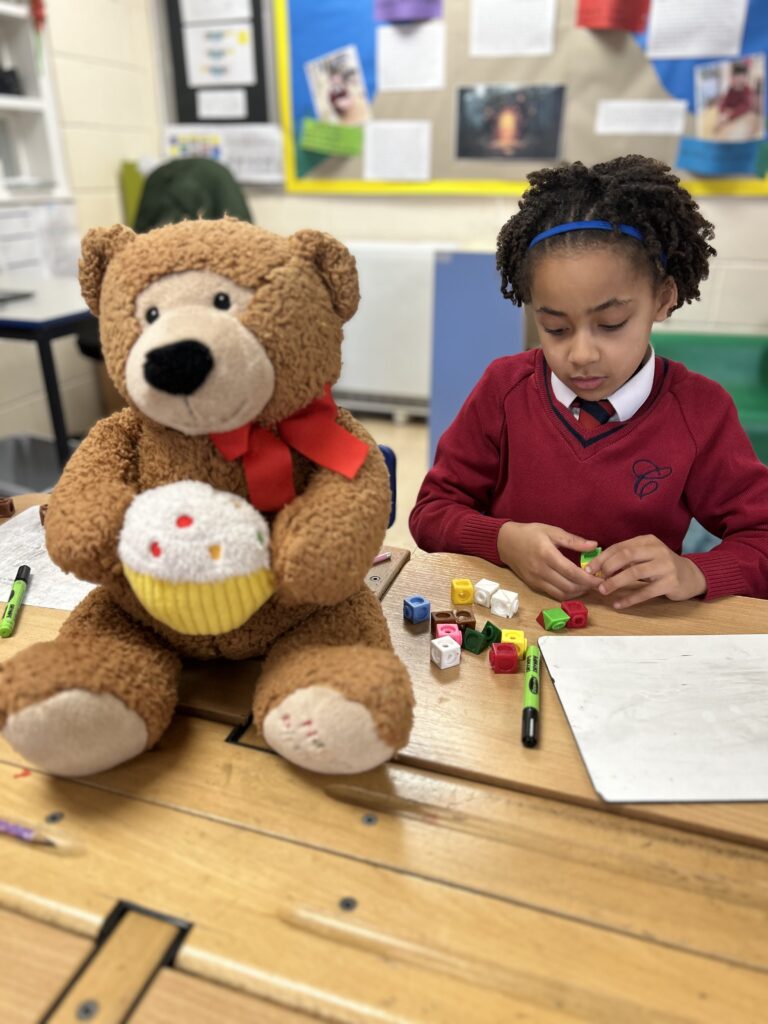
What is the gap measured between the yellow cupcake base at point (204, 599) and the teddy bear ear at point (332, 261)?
21cm

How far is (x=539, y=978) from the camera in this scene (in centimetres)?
41

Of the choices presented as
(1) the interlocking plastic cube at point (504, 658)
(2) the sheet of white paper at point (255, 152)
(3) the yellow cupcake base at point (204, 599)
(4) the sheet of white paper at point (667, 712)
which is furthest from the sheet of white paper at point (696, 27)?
(3) the yellow cupcake base at point (204, 599)

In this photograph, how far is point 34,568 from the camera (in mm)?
810

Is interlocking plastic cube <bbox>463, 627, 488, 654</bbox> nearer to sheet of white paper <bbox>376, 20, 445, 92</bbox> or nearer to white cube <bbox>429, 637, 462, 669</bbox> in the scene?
white cube <bbox>429, 637, 462, 669</bbox>

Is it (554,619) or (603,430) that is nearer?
(554,619)

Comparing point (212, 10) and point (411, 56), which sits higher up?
point (212, 10)

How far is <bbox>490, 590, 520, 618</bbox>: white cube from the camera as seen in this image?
73 cm

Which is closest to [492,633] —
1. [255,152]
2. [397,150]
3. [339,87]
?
[397,150]

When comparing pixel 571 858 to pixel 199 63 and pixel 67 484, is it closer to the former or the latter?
pixel 67 484

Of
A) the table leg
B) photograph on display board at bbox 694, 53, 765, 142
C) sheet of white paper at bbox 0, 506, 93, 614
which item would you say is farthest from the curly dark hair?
photograph on display board at bbox 694, 53, 765, 142

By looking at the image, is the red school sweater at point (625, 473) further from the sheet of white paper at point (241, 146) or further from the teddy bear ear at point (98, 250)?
the sheet of white paper at point (241, 146)

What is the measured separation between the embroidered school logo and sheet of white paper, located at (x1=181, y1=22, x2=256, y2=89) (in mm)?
2590

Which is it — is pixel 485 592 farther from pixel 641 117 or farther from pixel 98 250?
pixel 641 117

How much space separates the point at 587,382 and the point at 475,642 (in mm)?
355
